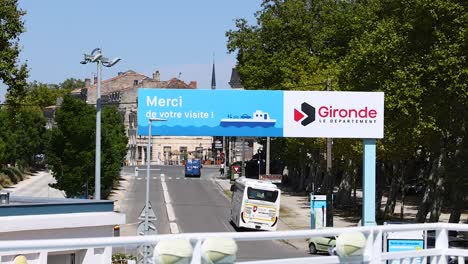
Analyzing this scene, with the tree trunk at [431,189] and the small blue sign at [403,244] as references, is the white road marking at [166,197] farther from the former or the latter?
the small blue sign at [403,244]

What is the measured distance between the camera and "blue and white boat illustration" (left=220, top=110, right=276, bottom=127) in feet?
84.7

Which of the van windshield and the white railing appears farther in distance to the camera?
the van windshield

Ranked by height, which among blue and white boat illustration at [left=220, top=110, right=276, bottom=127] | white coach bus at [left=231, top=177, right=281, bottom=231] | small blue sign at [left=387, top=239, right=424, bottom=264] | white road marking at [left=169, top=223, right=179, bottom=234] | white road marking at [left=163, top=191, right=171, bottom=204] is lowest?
white road marking at [left=169, top=223, right=179, bottom=234]

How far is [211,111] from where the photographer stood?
25.8 metres

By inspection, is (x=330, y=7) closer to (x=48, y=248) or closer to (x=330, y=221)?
(x=330, y=221)

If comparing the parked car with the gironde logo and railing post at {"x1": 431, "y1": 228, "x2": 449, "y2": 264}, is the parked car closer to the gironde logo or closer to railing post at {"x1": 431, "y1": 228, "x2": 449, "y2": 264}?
railing post at {"x1": 431, "y1": 228, "x2": 449, "y2": 264}

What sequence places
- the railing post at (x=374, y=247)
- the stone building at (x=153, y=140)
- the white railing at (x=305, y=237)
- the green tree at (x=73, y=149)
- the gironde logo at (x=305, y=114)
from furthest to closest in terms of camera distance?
the stone building at (x=153, y=140)
the green tree at (x=73, y=149)
the gironde logo at (x=305, y=114)
the railing post at (x=374, y=247)
the white railing at (x=305, y=237)

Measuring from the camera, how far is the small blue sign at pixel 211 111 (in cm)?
2512

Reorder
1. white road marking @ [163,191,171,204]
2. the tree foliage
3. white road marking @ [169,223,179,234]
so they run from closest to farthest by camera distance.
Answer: the tree foliage → white road marking @ [169,223,179,234] → white road marking @ [163,191,171,204]

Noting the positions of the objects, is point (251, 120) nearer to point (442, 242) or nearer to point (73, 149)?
point (442, 242)

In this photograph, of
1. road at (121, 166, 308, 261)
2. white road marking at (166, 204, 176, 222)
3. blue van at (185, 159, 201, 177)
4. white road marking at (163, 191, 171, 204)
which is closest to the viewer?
road at (121, 166, 308, 261)

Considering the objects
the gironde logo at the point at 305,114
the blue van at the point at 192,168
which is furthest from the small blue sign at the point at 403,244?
the blue van at the point at 192,168

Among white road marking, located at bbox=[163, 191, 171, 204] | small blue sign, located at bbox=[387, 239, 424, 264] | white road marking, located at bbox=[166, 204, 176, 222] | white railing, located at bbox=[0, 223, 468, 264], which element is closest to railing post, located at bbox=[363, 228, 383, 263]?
white railing, located at bbox=[0, 223, 468, 264]

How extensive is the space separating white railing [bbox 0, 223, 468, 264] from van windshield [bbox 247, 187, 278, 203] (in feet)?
138
